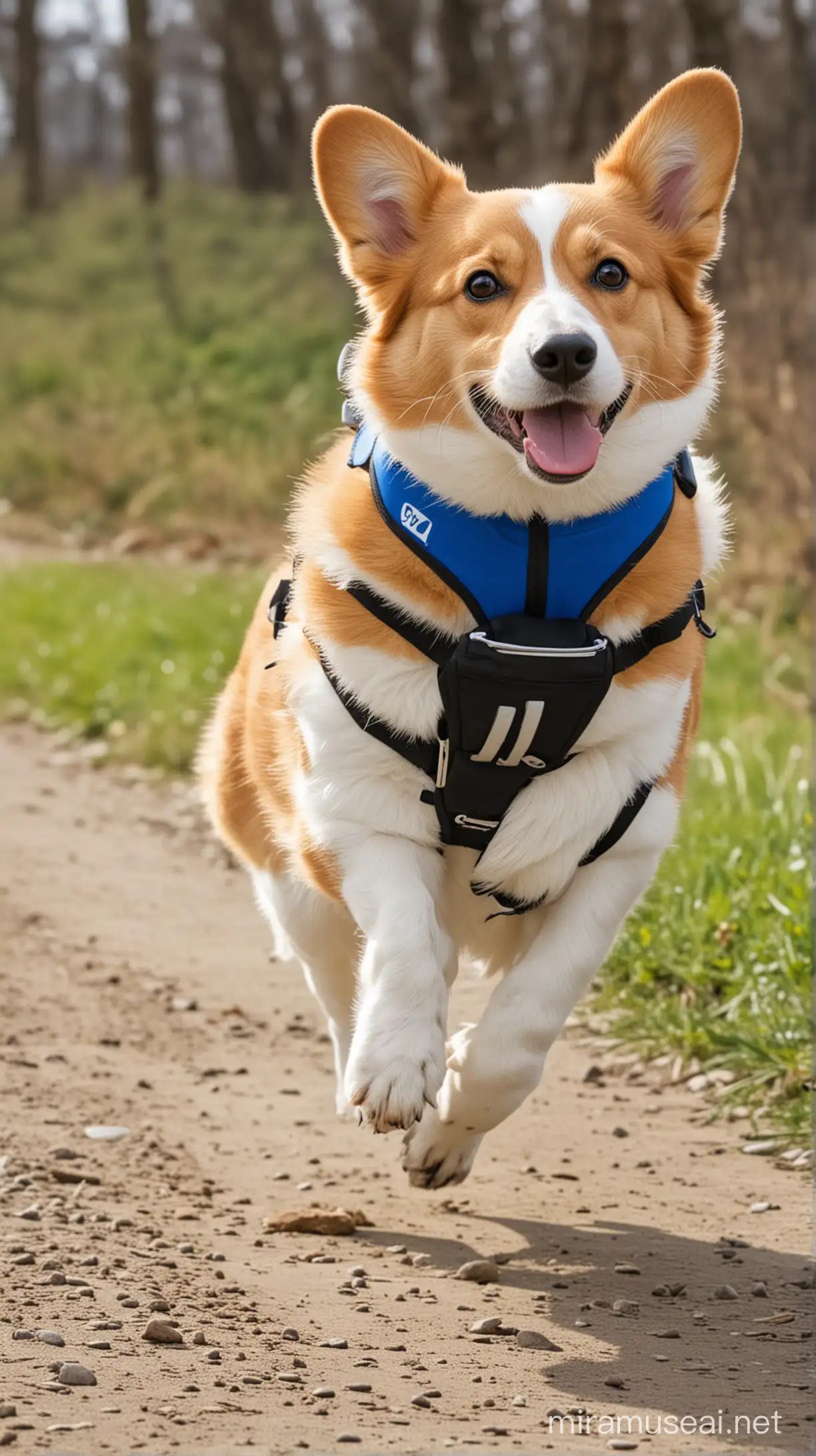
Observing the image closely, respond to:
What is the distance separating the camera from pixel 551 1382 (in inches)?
126

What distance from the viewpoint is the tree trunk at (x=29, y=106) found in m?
26.5

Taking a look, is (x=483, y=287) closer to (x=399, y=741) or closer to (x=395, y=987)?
(x=399, y=741)

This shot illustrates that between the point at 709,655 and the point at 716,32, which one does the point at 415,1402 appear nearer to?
the point at 709,655

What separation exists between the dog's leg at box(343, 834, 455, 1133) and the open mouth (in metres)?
0.84

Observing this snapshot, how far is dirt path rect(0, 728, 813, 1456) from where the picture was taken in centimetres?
298

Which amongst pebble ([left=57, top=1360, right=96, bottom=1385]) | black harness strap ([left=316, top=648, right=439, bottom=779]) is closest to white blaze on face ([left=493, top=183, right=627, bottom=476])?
black harness strap ([left=316, top=648, right=439, bottom=779])

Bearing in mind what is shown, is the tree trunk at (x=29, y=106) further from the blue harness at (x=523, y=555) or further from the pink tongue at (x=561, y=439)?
the pink tongue at (x=561, y=439)

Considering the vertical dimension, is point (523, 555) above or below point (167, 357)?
above

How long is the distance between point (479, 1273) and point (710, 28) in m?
10.4

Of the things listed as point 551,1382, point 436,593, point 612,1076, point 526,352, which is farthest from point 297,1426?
point 612,1076

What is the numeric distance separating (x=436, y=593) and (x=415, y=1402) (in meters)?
1.57

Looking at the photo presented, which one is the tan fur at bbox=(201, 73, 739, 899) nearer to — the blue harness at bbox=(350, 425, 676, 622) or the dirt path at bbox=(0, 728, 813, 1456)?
the blue harness at bbox=(350, 425, 676, 622)

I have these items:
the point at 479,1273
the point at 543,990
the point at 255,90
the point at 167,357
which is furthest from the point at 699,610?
the point at 255,90

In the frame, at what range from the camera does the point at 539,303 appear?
3.45m
